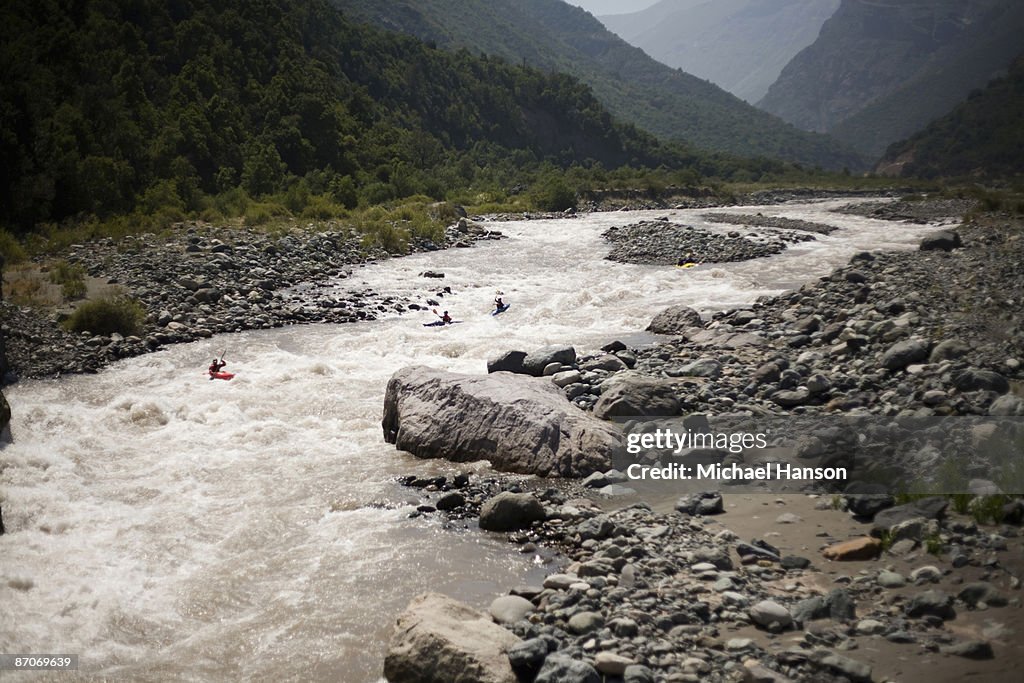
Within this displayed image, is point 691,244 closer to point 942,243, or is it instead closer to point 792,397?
point 942,243

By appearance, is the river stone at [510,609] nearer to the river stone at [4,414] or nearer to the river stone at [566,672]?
the river stone at [566,672]

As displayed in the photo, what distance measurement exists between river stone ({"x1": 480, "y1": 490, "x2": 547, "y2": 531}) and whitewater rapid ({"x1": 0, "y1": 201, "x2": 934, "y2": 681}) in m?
0.27

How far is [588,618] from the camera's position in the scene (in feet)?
19.0

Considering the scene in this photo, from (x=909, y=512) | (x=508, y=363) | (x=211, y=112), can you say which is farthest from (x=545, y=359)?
(x=211, y=112)

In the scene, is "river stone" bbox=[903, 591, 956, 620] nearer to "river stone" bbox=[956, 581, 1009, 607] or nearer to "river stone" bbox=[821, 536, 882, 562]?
"river stone" bbox=[956, 581, 1009, 607]

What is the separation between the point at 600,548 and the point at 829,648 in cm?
247

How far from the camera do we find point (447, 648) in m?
5.44

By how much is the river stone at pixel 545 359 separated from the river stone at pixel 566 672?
7760mm

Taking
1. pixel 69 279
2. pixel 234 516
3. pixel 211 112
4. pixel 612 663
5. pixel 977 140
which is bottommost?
pixel 234 516

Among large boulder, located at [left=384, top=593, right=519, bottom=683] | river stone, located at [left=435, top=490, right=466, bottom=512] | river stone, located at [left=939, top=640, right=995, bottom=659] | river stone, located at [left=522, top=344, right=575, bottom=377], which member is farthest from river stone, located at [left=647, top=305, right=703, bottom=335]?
river stone, located at [left=939, top=640, right=995, bottom=659]

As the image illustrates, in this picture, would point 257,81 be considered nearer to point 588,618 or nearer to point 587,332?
point 587,332

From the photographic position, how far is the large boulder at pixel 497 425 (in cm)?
931

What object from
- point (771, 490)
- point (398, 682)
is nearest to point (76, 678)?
point (398, 682)

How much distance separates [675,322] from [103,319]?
1254cm
